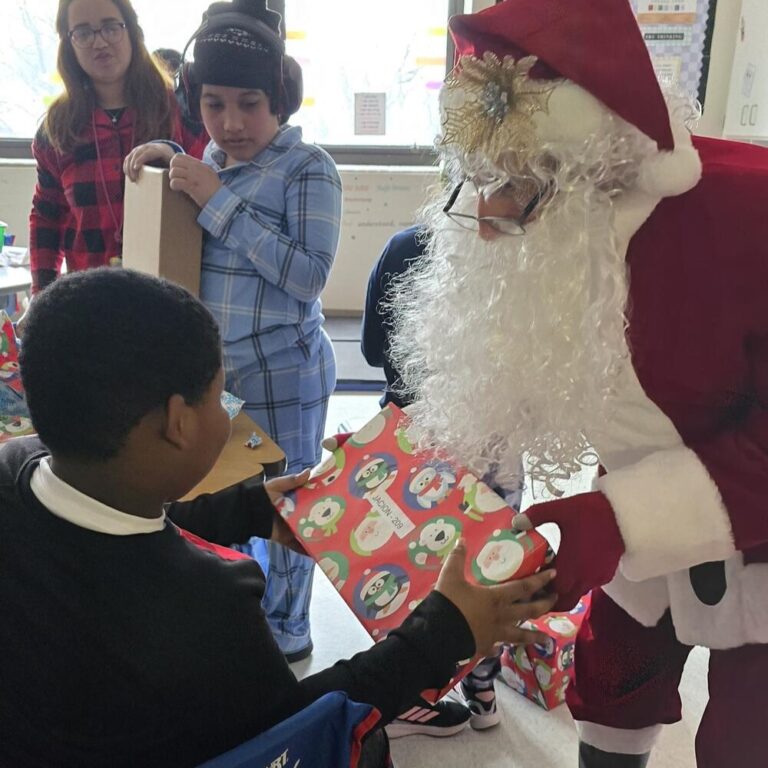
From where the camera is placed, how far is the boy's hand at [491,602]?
85cm

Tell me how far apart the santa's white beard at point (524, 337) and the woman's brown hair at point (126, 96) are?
1129mm

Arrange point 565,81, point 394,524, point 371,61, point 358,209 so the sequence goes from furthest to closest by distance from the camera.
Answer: point 358,209 → point 371,61 → point 394,524 → point 565,81

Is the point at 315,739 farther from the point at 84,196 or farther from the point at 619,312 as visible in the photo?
the point at 84,196

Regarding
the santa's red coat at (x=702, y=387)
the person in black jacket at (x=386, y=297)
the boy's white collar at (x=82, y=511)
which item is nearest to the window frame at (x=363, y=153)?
the person in black jacket at (x=386, y=297)

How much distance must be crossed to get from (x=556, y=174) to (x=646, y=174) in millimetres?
100

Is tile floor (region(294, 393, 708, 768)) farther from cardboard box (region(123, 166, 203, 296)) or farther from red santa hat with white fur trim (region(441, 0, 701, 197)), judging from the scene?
red santa hat with white fur trim (region(441, 0, 701, 197))

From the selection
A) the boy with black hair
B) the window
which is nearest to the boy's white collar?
the boy with black hair

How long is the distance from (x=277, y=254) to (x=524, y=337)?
26.9 inches

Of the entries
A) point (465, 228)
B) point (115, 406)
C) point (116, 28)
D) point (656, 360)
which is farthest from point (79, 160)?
point (656, 360)

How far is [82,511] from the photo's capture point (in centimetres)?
71

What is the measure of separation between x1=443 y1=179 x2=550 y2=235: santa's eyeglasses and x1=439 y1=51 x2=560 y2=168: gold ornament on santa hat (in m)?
0.05

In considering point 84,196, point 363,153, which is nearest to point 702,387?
point 84,196

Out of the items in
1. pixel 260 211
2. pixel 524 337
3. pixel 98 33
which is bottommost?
pixel 524 337

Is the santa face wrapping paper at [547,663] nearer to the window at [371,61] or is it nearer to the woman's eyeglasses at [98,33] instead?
the woman's eyeglasses at [98,33]
